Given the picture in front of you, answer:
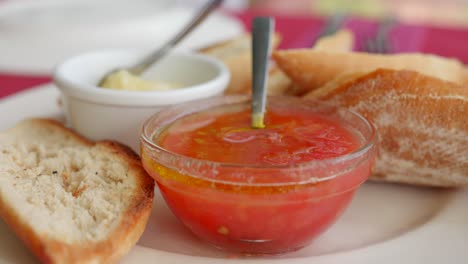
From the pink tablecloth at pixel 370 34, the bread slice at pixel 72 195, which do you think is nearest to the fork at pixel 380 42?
the pink tablecloth at pixel 370 34

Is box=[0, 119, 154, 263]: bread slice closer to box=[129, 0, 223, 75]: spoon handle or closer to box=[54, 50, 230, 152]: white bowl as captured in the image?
box=[54, 50, 230, 152]: white bowl

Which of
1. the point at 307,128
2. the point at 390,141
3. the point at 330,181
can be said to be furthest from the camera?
the point at 390,141

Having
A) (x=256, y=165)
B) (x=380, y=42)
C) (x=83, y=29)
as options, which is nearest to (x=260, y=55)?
(x=256, y=165)

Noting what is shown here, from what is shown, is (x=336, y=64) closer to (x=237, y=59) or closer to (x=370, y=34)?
(x=237, y=59)

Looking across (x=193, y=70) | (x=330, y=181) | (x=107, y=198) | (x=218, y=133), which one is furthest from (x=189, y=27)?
(x=330, y=181)

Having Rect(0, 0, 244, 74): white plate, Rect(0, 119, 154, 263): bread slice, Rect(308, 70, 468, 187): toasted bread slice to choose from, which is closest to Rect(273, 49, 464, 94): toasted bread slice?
Rect(308, 70, 468, 187): toasted bread slice

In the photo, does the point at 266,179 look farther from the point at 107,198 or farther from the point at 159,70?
the point at 159,70
